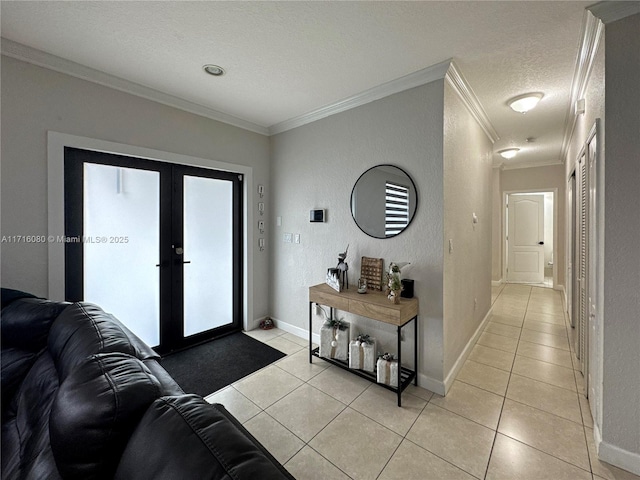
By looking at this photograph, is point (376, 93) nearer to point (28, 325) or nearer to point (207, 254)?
point (207, 254)

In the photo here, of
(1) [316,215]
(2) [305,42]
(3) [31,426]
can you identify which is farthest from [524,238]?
(3) [31,426]

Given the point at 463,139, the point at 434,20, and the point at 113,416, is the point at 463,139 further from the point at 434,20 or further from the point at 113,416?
the point at 113,416

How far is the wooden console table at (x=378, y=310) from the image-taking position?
2164 mm

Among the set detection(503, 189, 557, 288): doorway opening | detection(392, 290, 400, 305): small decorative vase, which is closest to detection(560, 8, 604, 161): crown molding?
detection(392, 290, 400, 305): small decorative vase

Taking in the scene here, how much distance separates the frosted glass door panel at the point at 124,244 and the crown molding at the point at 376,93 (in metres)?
1.71

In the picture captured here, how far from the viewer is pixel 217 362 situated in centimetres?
280

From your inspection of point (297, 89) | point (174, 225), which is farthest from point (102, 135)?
point (297, 89)

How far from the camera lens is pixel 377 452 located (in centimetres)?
171

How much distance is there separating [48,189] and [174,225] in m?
1.02

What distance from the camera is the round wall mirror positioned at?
8.04 feet

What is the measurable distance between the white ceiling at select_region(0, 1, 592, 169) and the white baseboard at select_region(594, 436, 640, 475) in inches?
102

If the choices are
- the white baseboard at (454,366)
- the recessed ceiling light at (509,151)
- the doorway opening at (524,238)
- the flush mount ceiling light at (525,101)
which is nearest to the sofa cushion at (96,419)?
the white baseboard at (454,366)

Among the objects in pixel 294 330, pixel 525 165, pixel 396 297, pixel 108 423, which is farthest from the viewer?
pixel 525 165

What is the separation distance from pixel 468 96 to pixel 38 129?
12.0 feet
